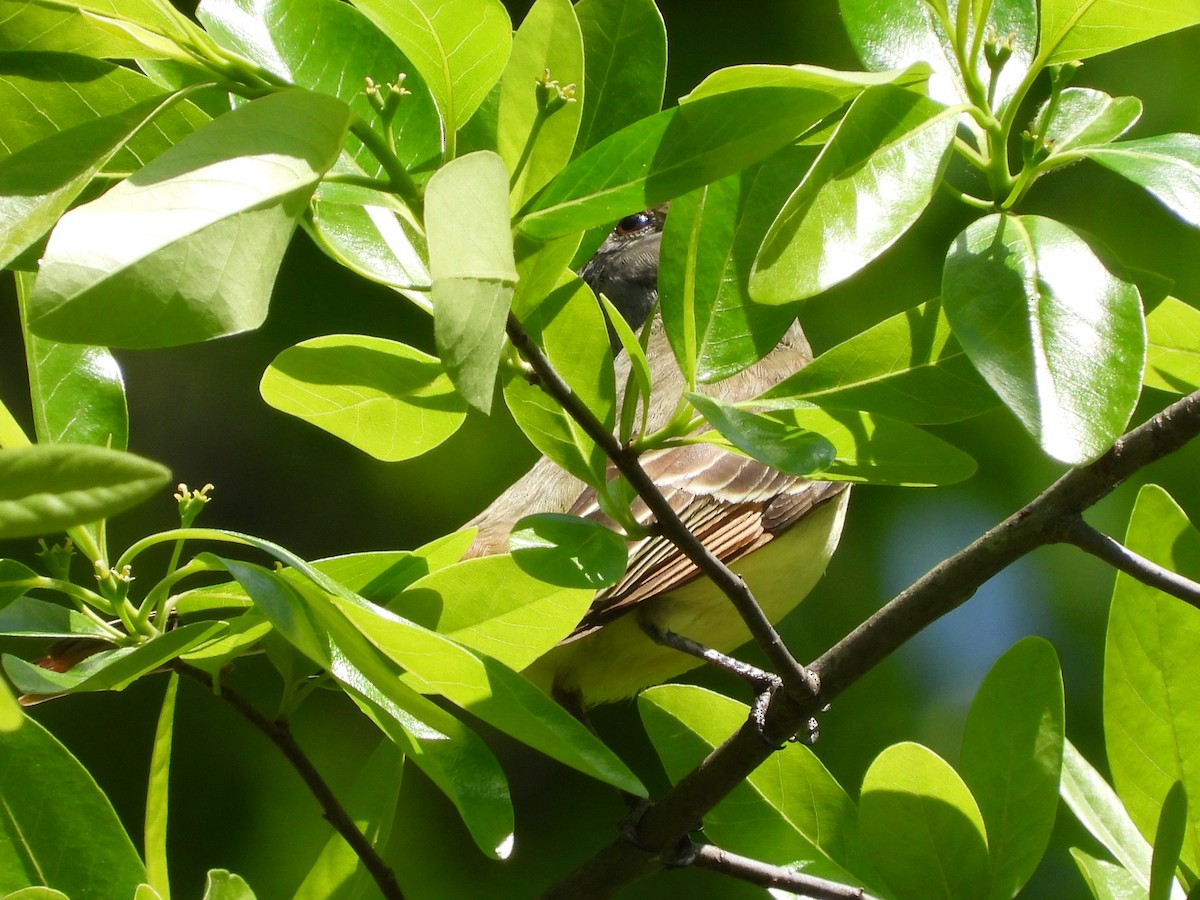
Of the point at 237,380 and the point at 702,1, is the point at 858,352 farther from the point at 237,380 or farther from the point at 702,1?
the point at 237,380

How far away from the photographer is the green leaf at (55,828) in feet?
5.08

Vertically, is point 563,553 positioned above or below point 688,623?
above

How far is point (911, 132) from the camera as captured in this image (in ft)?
3.96

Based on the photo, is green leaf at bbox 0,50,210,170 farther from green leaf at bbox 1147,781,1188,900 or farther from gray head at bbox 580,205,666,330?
gray head at bbox 580,205,666,330

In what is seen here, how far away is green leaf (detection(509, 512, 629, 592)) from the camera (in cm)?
133

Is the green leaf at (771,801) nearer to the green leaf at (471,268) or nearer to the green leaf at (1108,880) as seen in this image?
the green leaf at (1108,880)

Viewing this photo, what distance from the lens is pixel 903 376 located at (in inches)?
55.2

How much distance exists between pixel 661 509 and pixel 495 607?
235mm

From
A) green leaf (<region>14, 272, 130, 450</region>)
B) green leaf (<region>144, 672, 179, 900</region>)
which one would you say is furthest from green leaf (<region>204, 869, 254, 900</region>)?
green leaf (<region>14, 272, 130, 450</region>)

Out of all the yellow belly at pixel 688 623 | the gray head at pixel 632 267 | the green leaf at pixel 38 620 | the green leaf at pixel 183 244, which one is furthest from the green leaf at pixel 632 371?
the gray head at pixel 632 267

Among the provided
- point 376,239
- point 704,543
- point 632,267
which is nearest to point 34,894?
point 376,239

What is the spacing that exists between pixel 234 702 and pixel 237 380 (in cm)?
310

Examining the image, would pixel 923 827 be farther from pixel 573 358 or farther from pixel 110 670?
pixel 110 670

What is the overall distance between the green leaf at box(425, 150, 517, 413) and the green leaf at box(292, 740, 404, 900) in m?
1.11
